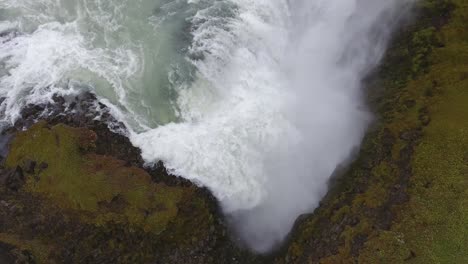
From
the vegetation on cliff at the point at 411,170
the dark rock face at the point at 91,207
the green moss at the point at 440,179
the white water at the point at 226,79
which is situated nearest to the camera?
the green moss at the point at 440,179

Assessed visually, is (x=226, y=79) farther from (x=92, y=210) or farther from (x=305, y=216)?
(x=92, y=210)

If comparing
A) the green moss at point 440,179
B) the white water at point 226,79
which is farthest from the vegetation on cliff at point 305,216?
the white water at point 226,79

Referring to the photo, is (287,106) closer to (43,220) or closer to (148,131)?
(148,131)

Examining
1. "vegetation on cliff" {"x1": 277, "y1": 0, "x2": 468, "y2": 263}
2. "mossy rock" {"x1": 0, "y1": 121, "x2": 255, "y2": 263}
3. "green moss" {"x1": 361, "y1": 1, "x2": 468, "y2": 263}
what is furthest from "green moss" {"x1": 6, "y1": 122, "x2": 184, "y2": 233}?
"green moss" {"x1": 361, "y1": 1, "x2": 468, "y2": 263}

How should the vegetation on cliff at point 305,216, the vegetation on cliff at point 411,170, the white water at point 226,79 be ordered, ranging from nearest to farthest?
the vegetation on cliff at point 411,170
the vegetation on cliff at point 305,216
the white water at point 226,79

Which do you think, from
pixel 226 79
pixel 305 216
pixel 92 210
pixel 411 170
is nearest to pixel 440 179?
pixel 411 170

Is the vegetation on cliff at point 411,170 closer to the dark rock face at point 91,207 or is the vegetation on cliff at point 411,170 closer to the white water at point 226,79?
the white water at point 226,79

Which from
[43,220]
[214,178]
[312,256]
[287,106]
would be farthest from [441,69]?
[43,220]

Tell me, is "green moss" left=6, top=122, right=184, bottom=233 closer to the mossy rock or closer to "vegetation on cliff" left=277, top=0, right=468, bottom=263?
the mossy rock
